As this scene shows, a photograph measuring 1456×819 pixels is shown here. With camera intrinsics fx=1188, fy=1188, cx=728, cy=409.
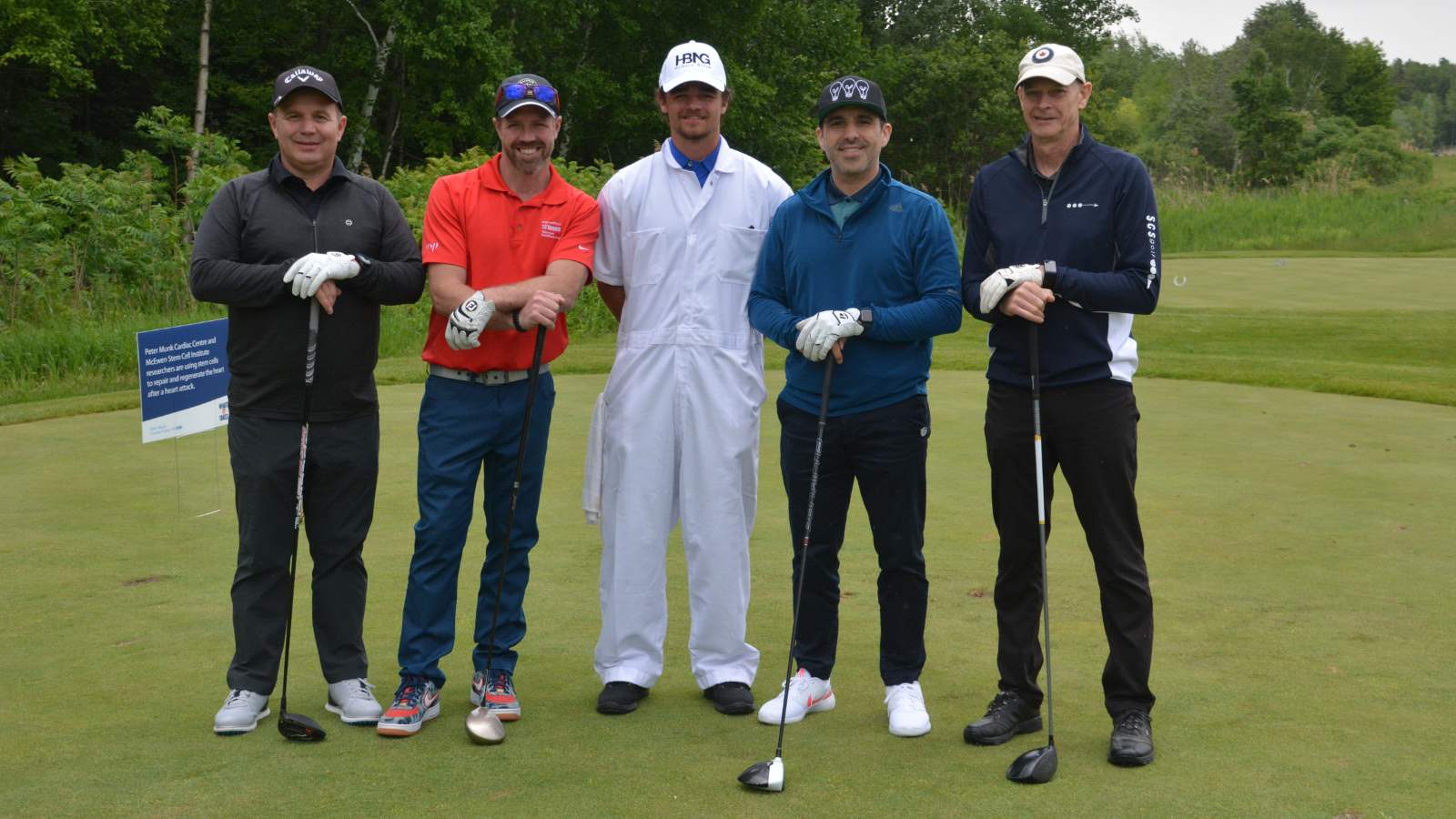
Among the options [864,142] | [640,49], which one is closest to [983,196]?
[864,142]

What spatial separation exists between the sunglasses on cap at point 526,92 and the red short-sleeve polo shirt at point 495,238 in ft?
0.77

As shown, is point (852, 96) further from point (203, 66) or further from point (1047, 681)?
point (203, 66)

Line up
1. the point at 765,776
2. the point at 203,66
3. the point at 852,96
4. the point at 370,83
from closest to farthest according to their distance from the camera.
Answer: the point at 765,776 → the point at 852,96 → the point at 203,66 → the point at 370,83

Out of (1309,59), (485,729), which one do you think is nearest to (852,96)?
(485,729)

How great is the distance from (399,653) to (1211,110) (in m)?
70.6

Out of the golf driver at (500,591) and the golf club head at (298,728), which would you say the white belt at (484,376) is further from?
the golf club head at (298,728)

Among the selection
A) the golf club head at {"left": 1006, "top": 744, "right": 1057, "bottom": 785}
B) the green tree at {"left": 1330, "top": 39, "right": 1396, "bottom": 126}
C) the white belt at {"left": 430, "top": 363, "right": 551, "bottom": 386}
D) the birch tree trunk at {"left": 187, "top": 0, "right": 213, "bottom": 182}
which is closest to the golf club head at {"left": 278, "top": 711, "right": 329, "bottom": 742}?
the white belt at {"left": 430, "top": 363, "right": 551, "bottom": 386}

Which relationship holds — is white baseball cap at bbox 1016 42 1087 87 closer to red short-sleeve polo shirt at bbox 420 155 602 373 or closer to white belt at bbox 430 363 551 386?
red short-sleeve polo shirt at bbox 420 155 602 373

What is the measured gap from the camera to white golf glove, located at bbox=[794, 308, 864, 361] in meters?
3.34

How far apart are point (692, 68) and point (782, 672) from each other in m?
1.92

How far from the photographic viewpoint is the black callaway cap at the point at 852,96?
11.4ft

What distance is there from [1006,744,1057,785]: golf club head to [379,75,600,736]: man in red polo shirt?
1.47 meters

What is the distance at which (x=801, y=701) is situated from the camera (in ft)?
11.2

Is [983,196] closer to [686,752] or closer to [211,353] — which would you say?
[686,752]
